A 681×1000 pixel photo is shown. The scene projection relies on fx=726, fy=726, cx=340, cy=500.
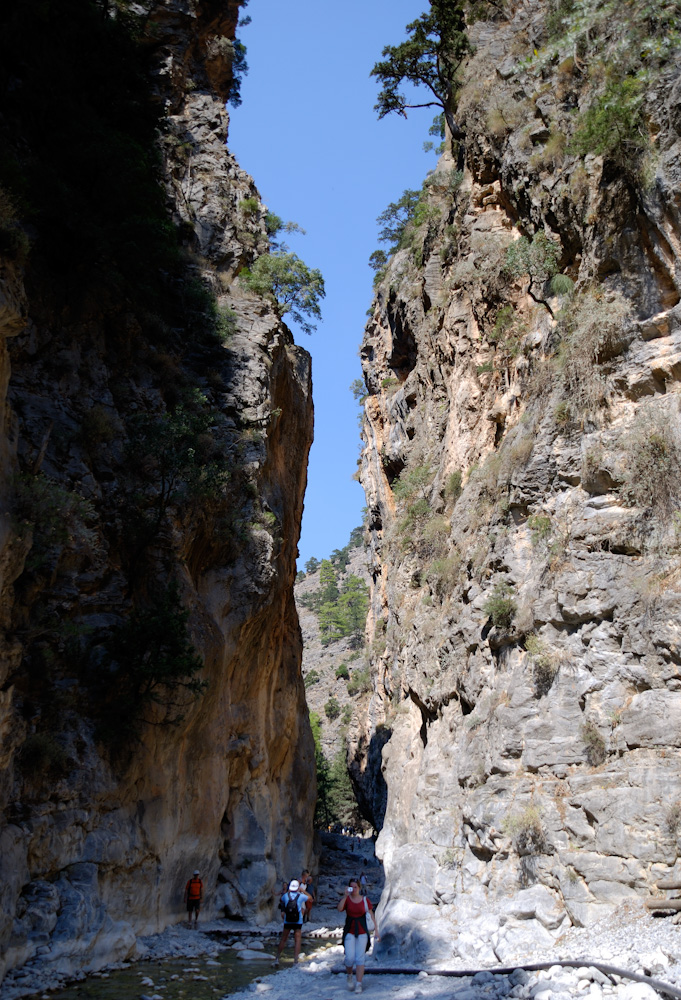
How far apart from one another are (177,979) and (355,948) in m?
3.51

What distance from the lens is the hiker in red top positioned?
50.9ft

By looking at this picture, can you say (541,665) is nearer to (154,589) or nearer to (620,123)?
(154,589)

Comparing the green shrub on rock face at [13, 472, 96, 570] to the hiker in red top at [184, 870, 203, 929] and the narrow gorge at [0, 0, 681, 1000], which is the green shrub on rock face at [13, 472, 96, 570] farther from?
the hiker in red top at [184, 870, 203, 929]

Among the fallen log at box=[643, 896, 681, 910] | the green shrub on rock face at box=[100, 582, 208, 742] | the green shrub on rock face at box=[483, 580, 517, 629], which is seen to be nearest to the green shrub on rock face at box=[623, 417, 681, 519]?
the green shrub on rock face at box=[483, 580, 517, 629]

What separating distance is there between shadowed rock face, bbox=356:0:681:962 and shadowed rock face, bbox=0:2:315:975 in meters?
4.56

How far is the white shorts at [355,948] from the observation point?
9617mm

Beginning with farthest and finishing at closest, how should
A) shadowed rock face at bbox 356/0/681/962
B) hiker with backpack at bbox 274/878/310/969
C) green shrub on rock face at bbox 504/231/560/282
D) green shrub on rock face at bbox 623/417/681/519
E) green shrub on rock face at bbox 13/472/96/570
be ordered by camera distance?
green shrub on rock face at bbox 504/231/560/282
hiker with backpack at bbox 274/878/310/969
green shrub on rock face at bbox 623/417/681/519
shadowed rock face at bbox 356/0/681/962
green shrub on rock face at bbox 13/472/96/570

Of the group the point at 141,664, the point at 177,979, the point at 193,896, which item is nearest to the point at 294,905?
the point at 177,979

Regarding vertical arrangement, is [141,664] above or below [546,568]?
below

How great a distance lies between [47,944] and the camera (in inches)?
411

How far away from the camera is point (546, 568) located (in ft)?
41.8

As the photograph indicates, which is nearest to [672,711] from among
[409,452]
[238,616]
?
[238,616]

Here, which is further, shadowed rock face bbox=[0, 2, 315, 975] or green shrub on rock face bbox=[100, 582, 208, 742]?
green shrub on rock face bbox=[100, 582, 208, 742]

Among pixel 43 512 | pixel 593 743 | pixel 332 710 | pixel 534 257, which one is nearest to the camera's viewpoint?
pixel 43 512
